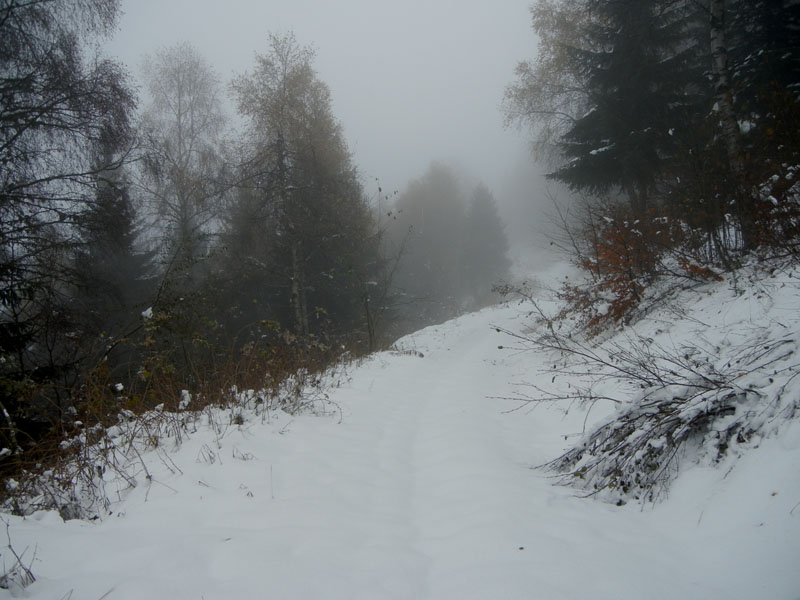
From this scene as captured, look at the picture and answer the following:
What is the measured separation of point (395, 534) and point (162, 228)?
52.4ft

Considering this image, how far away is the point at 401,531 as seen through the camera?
229 cm

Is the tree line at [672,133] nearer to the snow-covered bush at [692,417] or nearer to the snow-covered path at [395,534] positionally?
the snow-covered bush at [692,417]

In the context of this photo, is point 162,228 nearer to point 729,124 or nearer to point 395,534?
point 395,534

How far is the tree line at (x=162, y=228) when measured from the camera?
188 inches

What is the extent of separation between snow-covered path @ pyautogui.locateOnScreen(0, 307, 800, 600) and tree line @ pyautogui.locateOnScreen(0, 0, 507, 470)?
1586 mm

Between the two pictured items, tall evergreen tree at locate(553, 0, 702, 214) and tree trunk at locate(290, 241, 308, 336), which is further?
tree trunk at locate(290, 241, 308, 336)

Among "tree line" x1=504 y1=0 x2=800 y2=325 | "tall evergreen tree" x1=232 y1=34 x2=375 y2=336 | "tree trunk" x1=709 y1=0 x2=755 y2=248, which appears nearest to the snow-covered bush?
"tree trunk" x1=709 y1=0 x2=755 y2=248

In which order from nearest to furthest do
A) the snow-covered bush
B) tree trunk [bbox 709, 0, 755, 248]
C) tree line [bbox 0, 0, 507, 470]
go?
1. the snow-covered bush
2. tree line [bbox 0, 0, 507, 470]
3. tree trunk [bbox 709, 0, 755, 248]

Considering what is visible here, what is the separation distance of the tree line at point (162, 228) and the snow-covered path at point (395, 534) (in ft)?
5.20

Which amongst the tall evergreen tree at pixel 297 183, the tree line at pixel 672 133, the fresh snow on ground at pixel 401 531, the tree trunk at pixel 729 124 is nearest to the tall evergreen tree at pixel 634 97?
the tree line at pixel 672 133

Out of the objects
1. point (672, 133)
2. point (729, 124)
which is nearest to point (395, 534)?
point (729, 124)

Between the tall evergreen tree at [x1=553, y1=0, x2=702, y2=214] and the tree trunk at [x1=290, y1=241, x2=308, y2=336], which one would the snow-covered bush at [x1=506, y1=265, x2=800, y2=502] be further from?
the tree trunk at [x1=290, y1=241, x2=308, y2=336]

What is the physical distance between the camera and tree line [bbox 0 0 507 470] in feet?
15.7

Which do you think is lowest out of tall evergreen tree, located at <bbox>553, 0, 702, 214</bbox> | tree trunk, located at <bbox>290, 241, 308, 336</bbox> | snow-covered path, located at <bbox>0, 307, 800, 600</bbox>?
snow-covered path, located at <bbox>0, 307, 800, 600</bbox>
